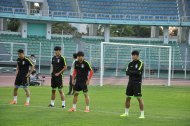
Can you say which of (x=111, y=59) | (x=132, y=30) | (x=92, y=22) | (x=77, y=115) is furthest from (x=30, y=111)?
(x=132, y=30)

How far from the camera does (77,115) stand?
47.1 feet

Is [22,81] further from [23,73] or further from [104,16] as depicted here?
[104,16]

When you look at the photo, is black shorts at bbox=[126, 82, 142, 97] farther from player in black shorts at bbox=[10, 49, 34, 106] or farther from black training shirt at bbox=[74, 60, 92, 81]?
player in black shorts at bbox=[10, 49, 34, 106]

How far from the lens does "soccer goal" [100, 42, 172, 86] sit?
3481cm

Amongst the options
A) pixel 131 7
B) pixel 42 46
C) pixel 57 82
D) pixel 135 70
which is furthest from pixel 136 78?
pixel 131 7

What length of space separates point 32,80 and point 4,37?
65.3 ft

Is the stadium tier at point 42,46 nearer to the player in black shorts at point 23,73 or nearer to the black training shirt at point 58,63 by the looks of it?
the player in black shorts at point 23,73

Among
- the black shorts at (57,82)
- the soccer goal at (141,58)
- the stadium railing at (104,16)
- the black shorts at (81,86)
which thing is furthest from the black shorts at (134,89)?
the stadium railing at (104,16)

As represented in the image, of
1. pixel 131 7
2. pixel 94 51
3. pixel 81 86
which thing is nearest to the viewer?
pixel 81 86

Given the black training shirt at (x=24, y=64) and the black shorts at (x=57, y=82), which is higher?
the black training shirt at (x=24, y=64)

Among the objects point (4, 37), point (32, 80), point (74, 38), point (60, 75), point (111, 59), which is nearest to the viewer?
point (60, 75)

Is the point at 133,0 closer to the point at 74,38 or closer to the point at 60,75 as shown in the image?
the point at 74,38

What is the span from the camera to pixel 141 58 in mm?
37188

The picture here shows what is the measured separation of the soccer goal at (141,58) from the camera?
34.8 m
